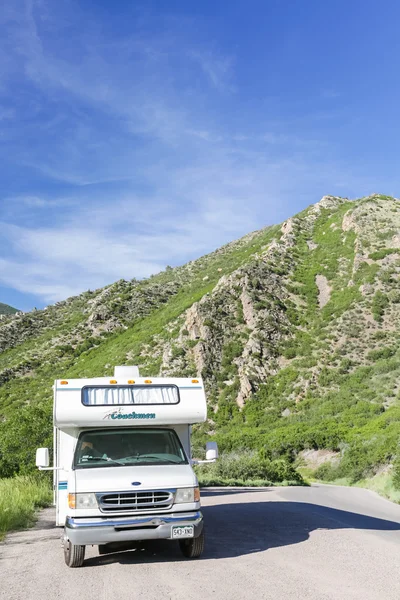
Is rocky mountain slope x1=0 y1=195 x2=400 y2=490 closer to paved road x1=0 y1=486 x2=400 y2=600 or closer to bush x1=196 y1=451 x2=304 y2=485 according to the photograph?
bush x1=196 y1=451 x2=304 y2=485

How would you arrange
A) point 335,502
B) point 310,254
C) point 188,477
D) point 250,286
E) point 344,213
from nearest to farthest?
point 188,477
point 335,502
point 250,286
point 310,254
point 344,213

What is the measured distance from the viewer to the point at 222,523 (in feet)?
40.0

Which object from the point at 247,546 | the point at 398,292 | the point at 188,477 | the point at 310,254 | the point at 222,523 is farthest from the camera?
the point at 310,254

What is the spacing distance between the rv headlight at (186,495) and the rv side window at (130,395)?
1.64 m

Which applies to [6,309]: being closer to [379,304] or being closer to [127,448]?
[379,304]

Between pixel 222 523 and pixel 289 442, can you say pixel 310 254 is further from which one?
pixel 222 523

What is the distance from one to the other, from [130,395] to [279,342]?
4159cm

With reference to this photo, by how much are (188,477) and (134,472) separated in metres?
0.80

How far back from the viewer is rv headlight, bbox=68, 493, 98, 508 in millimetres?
7945

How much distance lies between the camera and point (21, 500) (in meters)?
14.1

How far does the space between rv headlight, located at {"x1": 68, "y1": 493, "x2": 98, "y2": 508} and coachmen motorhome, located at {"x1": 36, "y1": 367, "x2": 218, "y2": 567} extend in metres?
0.01

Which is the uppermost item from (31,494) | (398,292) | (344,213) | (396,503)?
(344,213)

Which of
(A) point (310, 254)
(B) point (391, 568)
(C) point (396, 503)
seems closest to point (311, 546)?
(B) point (391, 568)

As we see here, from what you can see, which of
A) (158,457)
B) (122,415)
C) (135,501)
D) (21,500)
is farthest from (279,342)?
(135,501)
